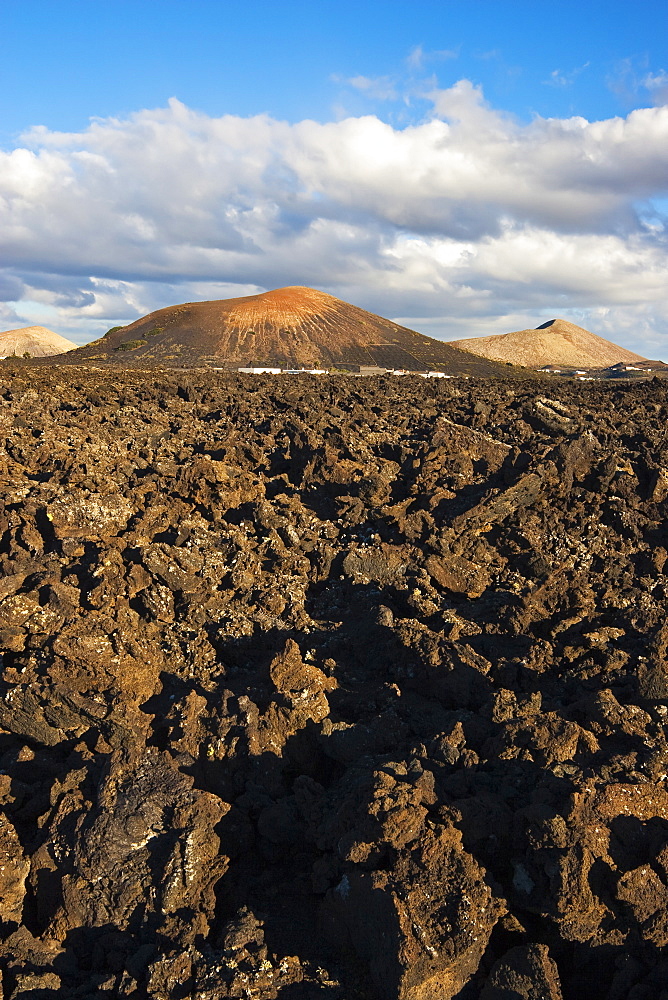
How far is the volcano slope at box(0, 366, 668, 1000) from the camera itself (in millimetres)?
4262

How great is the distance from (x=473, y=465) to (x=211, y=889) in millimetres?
9572

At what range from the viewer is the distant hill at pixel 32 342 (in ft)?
336

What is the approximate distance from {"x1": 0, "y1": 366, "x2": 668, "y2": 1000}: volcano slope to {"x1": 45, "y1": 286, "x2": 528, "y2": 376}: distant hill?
3545cm

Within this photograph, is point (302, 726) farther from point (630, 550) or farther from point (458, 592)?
point (630, 550)

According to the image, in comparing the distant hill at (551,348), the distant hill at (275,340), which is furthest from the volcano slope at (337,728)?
the distant hill at (551,348)

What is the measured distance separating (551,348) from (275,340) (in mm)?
51837

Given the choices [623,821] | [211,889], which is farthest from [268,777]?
[623,821]

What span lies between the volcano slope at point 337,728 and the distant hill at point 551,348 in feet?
263

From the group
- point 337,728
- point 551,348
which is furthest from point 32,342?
point 337,728

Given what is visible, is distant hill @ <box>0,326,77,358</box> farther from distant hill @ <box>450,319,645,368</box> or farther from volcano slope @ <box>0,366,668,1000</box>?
volcano slope @ <box>0,366,668,1000</box>

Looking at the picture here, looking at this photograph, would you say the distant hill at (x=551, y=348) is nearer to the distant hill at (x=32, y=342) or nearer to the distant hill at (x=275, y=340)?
the distant hill at (x=275, y=340)

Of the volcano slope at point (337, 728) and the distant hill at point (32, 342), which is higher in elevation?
the distant hill at point (32, 342)

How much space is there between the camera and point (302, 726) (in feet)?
20.7

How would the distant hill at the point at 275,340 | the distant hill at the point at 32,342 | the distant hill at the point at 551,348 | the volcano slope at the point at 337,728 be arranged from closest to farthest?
1. the volcano slope at the point at 337,728
2. the distant hill at the point at 275,340
3. the distant hill at the point at 551,348
4. the distant hill at the point at 32,342
